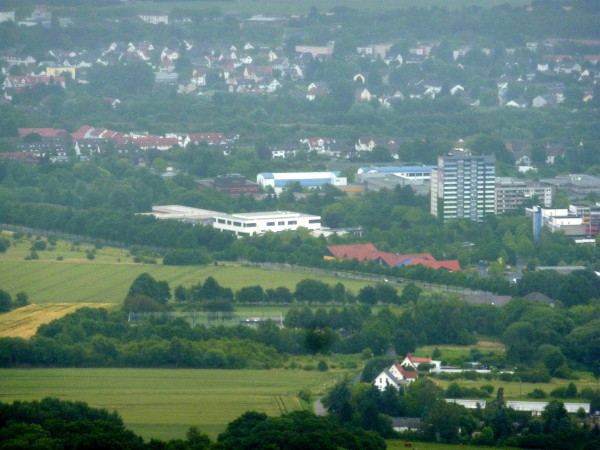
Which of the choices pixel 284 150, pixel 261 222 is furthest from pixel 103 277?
pixel 284 150

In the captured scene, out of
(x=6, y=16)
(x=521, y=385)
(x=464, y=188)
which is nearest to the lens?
(x=521, y=385)

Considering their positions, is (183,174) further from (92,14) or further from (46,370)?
(92,14)

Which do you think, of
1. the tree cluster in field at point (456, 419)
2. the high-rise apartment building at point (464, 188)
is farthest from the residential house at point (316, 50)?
the tree cluster in field at point (456, 419)

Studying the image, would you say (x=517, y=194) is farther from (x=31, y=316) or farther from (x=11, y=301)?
(x=31, y=316)

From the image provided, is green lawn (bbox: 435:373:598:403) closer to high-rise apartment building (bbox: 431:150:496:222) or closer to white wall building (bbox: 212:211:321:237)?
white wall building (bbox: 212:211:321:237)

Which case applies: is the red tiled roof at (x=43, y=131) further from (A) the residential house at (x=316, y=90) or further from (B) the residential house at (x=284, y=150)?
(A) the residential house at (x=316, y=90)

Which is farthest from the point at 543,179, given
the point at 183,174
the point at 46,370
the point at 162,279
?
Answer: the point at 46,370
